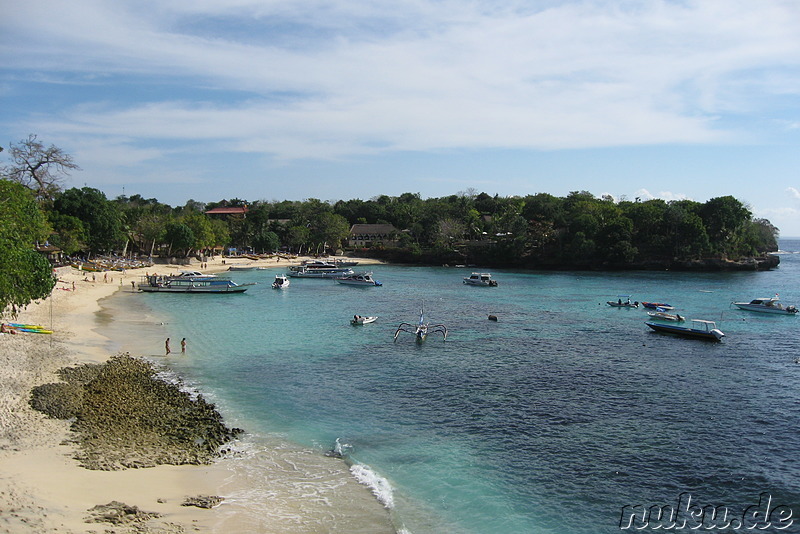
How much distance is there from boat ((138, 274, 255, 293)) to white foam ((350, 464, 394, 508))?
5718 centimetres

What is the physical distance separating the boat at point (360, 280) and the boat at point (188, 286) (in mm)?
16600

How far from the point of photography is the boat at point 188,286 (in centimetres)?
7256

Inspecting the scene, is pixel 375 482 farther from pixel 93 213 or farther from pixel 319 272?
pixel 93 213

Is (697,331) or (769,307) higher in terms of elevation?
(769,307)

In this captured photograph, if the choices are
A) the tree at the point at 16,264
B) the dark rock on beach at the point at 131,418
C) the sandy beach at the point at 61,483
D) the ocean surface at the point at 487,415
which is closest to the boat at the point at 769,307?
the ocean surface at the point at 487,415

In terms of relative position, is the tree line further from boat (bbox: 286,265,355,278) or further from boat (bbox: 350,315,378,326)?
boat (bbox: 350,315,378,326)

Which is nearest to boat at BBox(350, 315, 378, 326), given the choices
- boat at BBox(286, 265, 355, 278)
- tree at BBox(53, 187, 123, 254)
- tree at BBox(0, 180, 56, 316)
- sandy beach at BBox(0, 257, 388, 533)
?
tree at BBox(0, 180, 56, 316)

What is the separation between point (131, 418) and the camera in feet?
76.1

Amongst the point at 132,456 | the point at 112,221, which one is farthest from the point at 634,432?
the point at 112,221

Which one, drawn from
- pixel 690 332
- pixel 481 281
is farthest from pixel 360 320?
pixel 481 281

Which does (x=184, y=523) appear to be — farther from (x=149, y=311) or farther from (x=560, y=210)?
(x=560, y=210)

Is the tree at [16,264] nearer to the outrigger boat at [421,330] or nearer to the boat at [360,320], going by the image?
the boat at [360,320]
